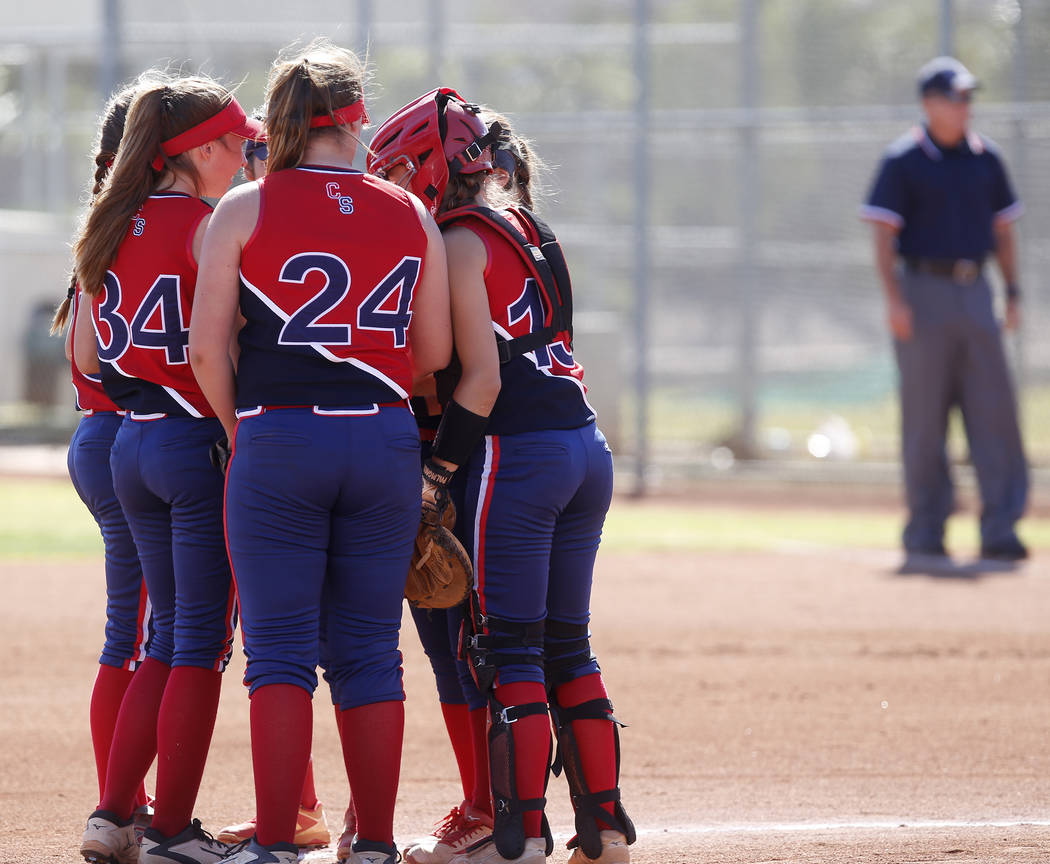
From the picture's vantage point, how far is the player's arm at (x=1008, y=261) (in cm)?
902

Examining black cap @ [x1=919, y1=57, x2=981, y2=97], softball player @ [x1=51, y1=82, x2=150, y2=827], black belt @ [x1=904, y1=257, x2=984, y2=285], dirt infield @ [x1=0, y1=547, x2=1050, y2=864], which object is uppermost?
black cap @ [x1=919, y1=57, x2=981, y2=97]

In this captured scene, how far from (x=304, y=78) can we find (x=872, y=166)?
10139mm

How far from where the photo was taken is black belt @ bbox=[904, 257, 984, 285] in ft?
29.2

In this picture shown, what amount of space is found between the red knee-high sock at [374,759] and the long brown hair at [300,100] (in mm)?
1300

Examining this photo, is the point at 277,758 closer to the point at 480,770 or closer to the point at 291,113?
the point at 480,770

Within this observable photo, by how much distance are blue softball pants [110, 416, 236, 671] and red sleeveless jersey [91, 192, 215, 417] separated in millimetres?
68

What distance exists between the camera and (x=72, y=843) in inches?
162

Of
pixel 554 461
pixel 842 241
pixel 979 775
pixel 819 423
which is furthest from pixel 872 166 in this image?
pixel 554 461

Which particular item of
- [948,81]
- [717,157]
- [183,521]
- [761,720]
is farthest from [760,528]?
[183,521]

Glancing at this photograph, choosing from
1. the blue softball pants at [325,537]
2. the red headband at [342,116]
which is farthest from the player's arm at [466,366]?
the red headband at [342,116]

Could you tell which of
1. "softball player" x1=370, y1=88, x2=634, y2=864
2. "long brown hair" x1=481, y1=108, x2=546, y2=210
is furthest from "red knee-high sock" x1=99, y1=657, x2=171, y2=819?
"long brown hair" x1=481, y1=108, x2=546, y2=210

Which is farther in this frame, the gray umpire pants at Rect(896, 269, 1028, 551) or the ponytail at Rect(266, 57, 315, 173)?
the gray umpire pants at Rect(896, 269, 1028, 551)

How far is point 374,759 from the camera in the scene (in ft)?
11.6

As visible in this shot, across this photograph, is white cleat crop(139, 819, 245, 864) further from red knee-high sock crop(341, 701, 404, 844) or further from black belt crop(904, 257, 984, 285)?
black belt crop(904, 257, 984, 285)
